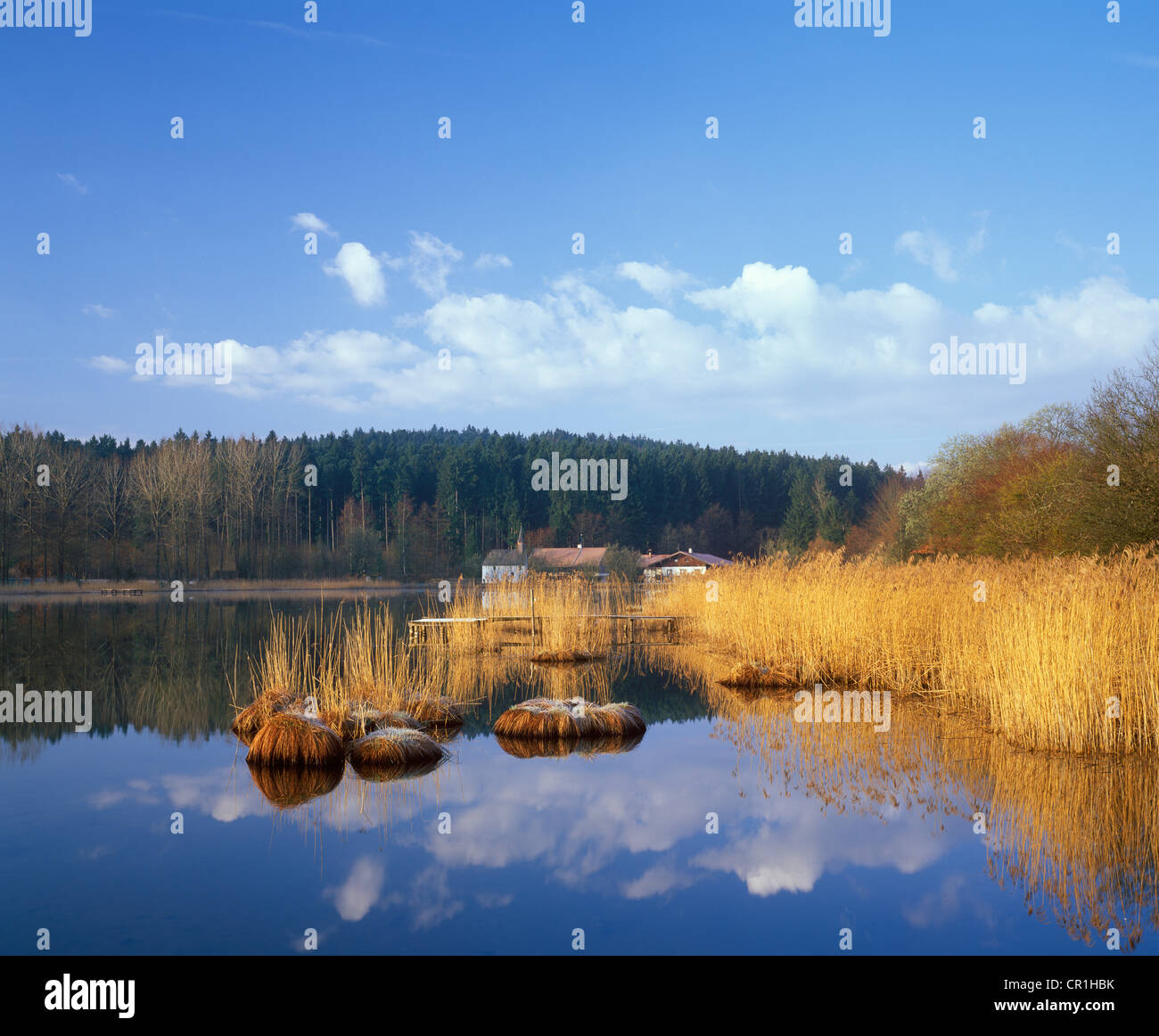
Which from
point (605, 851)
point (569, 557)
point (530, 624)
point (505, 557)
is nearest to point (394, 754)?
point (605, 851)

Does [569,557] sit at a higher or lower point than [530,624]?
higher

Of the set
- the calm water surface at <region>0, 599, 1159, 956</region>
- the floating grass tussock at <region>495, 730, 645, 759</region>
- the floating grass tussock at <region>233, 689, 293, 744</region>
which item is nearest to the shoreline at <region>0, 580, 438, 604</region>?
the floating grass tussock at <region>233, 689, 293, 744</region>

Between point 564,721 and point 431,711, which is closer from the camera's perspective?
point 564,721

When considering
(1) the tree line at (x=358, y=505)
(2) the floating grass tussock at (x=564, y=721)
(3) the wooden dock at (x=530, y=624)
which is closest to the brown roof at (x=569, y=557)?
(1) the tree line at (x=358, y=505)

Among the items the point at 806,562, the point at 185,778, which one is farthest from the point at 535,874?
the point at 806,562

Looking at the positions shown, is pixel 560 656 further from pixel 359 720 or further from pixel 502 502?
pixel 502 502

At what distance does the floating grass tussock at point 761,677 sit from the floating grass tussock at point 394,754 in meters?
6.80

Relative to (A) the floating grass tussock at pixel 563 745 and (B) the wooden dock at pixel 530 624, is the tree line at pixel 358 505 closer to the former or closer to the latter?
(B) the wooden dock at pixel 530 624

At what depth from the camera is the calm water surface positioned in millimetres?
5594

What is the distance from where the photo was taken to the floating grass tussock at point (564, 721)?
1152 cm

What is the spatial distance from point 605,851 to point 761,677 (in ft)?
28.8

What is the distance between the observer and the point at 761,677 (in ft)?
51.1

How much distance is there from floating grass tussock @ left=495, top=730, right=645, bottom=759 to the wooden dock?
8.98 m

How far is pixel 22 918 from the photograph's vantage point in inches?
229
